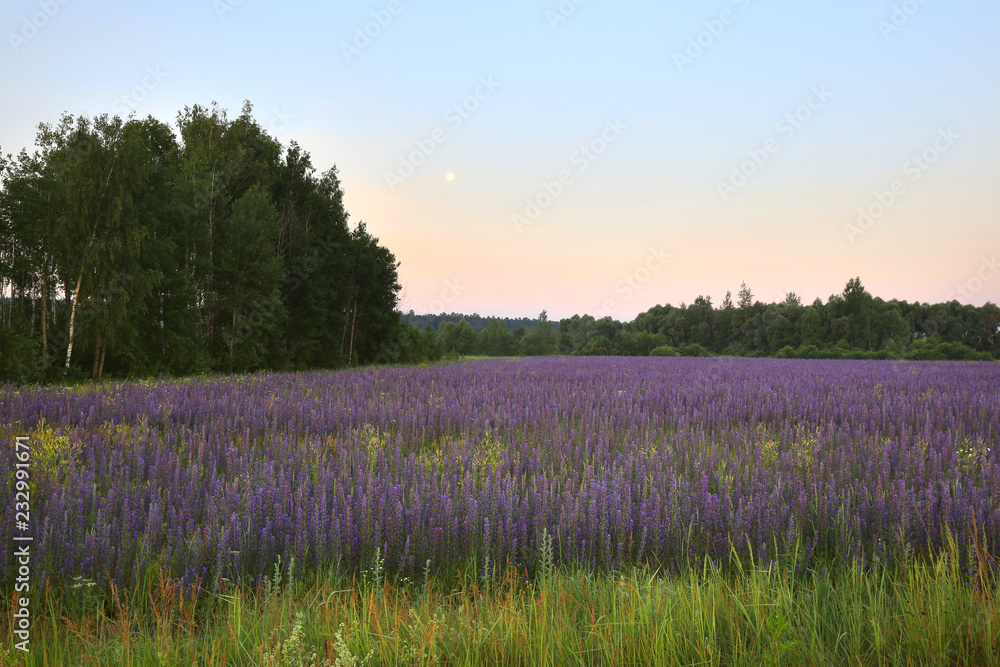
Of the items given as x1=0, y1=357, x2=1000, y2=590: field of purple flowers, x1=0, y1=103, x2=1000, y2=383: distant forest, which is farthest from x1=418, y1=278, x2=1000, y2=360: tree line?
x1=0, y1=357, x2=1000, y2=590: field of purple flowers

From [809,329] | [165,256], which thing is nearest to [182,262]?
[165,256]

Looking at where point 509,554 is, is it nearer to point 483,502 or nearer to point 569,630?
point 483,502

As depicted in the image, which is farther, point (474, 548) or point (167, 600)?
point (474, 548)

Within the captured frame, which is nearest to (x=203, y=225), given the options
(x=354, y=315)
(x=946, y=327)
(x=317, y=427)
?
(x=354, y=315)

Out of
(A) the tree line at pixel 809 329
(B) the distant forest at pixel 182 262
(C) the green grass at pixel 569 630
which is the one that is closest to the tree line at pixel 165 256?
(B) the distant forest at pixel 182 262

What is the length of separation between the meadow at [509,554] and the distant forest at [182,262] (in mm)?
14470

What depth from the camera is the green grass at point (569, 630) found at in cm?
183

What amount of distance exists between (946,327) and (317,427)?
293 ft

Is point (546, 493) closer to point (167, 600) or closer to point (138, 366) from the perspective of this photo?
point (167, 600)

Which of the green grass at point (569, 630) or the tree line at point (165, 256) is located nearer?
the green grass at point (569, 630)

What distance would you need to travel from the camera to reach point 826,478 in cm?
428

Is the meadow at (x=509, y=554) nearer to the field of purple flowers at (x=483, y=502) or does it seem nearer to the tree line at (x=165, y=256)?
the field of purple flowers at (x=483, y=502)

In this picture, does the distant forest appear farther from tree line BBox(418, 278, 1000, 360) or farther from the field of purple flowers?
tree line BBox(418, 278, 1000, 360)

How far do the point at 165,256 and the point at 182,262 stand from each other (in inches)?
132
